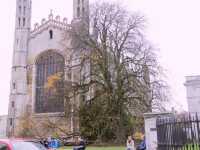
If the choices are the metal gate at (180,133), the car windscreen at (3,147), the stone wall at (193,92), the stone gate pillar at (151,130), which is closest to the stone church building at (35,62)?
the stone wall at (193,92)

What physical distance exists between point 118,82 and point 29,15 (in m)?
30.0

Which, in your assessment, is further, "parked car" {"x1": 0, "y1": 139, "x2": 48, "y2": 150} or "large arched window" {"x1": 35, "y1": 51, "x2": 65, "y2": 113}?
"large arched window" {"x1": 35, "y1": 51, "x2": 65, "y2": 113}

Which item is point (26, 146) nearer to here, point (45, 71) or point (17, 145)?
point (17, 145)

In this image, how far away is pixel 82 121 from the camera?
123 feet

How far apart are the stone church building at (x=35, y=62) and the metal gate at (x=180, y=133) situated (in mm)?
38274

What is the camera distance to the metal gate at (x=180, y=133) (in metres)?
10.7

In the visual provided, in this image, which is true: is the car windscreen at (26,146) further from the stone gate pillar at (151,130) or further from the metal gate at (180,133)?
the stone gate pillar at (151,130)

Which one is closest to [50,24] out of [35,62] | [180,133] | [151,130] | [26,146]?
[35,62]

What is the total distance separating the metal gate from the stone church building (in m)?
38.3

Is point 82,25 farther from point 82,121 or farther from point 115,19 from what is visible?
point 82,121

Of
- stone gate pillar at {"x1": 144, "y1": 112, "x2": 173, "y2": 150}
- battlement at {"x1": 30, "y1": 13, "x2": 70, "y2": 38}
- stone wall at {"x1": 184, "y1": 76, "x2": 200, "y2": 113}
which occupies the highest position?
battlement at {"x1": 30, "y1": 13, "x2": 70, "y2": 38}

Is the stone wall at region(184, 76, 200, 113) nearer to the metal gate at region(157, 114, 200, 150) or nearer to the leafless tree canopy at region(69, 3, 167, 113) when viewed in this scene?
the leafless tree canopy at region(69, 3, 167, 113)

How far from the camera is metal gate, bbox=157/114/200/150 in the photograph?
10.7 m

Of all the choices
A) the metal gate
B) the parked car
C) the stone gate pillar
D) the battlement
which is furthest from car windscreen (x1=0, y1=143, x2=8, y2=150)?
the battlement
